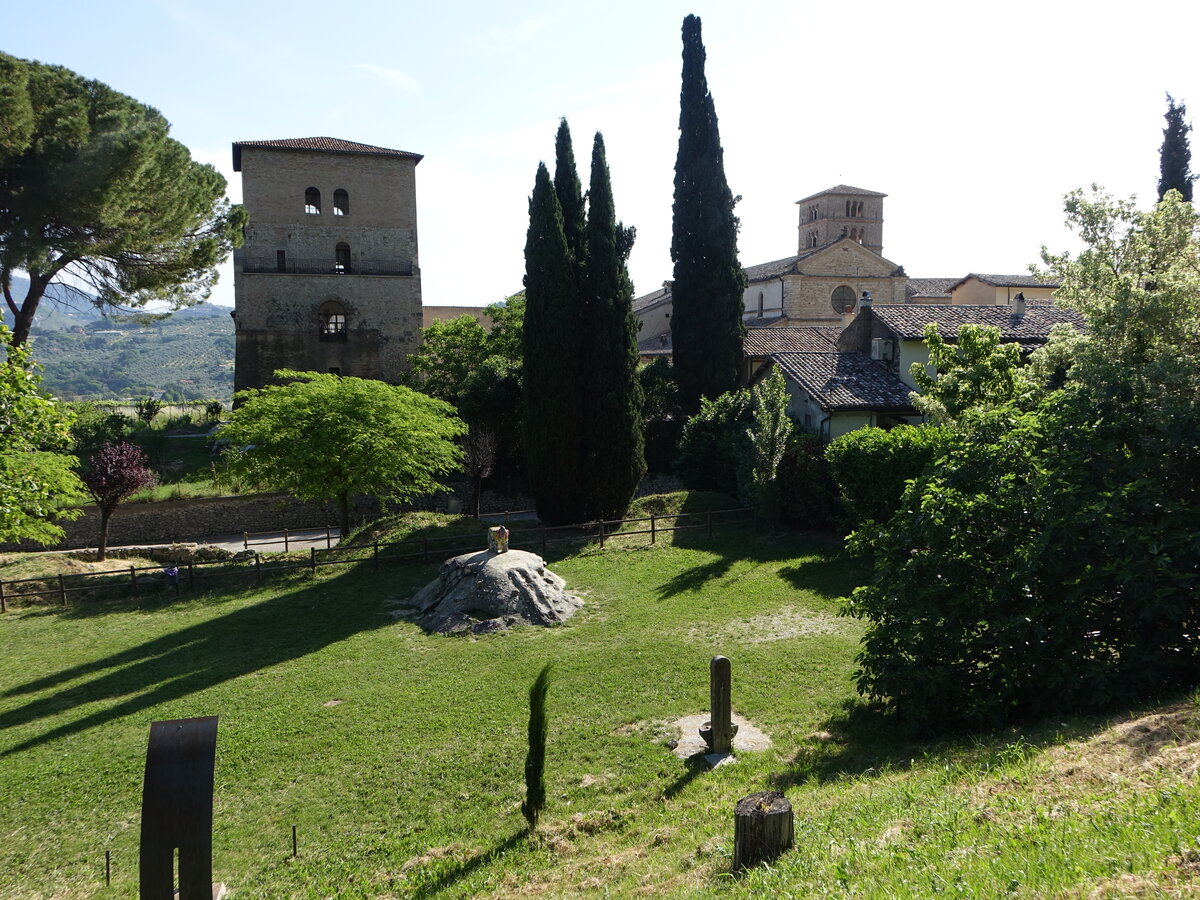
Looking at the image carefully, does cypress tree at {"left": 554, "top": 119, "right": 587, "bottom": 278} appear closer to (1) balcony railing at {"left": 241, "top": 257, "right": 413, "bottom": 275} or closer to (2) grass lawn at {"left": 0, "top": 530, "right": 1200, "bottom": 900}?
(2) grass lawn at {"left": 0, "top": 530, "right": 1200, "bottom": 900}

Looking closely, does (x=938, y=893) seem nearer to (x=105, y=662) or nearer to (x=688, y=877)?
(x=688, y=877)

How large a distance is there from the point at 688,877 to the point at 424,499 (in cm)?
2631

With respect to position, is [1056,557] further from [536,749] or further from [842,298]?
[842,298]

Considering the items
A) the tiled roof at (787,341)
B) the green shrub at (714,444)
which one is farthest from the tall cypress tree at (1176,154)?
the green shrub at (714,444)

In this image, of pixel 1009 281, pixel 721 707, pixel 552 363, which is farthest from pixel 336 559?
pixel 1009 281

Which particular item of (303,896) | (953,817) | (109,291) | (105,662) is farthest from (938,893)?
(109,291)

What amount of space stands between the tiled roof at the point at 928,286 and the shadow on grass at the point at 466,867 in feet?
174

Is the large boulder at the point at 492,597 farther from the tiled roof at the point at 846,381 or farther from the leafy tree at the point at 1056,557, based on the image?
the tiled roof at the point at 846,381

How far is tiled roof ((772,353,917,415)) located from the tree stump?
66.6ft

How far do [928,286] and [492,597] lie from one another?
2049 inches

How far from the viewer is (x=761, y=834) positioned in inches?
232

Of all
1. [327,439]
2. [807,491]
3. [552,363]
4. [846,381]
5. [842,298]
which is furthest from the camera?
[842,298]

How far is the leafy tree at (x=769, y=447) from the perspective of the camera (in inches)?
865

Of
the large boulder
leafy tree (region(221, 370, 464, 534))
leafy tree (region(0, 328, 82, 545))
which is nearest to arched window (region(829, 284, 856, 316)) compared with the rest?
leafy tree (region(221, 370, 464, 534))
